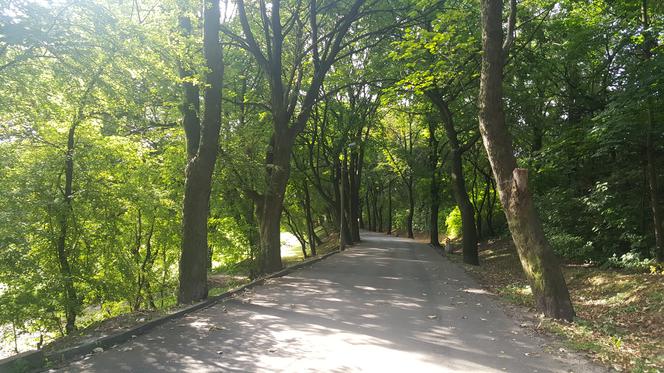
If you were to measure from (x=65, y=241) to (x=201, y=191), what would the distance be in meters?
5.63

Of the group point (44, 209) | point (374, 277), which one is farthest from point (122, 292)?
point (374, 277)

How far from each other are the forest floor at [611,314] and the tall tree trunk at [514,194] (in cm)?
48

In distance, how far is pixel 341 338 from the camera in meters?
6.69

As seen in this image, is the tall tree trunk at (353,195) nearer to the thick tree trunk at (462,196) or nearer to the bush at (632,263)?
the thick tree trunk at (462,196)

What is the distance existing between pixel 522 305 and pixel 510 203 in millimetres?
2492

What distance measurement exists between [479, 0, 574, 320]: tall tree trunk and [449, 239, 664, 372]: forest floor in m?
0.48

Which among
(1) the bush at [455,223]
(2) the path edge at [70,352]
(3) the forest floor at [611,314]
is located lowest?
(3) the forest floor at [611,314]

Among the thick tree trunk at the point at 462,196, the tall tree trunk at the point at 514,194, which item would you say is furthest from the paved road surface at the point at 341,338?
the thick tree trunk at the point at 462,196

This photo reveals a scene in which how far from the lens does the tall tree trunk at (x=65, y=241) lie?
11312 mm

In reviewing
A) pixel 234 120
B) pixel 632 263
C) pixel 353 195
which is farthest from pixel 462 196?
pixel 353 195

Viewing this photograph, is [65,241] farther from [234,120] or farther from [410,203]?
[410,203]

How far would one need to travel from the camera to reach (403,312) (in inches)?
340

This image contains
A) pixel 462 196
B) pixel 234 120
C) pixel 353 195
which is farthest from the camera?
pixel 353 195

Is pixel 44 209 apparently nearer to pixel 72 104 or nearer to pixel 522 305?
pixel 72 104
